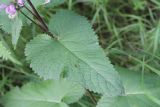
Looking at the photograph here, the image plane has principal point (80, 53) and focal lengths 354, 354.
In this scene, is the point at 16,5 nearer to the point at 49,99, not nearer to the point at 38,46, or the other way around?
the point at 38,46

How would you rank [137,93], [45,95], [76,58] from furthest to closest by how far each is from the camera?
[45,95]
[137,93]
[76,58]

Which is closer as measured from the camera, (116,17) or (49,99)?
(49,99)

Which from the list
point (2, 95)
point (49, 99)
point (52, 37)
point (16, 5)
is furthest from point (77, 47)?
point (2, 95)

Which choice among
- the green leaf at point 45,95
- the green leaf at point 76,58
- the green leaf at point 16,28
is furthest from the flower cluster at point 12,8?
the green leaf at point 45,95

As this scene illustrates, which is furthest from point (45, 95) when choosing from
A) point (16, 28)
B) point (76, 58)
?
point (16, 28)

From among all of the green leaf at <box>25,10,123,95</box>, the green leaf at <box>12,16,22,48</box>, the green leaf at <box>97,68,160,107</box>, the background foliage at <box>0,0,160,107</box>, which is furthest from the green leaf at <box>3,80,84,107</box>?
the green leaf at <box>12,16,22,48</box>

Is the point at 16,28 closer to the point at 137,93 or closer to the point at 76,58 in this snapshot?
the point at 76,58

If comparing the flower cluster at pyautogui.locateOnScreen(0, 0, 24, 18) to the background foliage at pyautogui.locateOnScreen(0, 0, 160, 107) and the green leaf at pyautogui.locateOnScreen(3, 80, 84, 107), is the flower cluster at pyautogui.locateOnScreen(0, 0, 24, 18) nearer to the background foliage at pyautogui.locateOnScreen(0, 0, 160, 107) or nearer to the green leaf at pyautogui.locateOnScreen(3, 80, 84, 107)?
the background foliage at pyautogui.locateOnScreen(0, 0, 160, 107)
